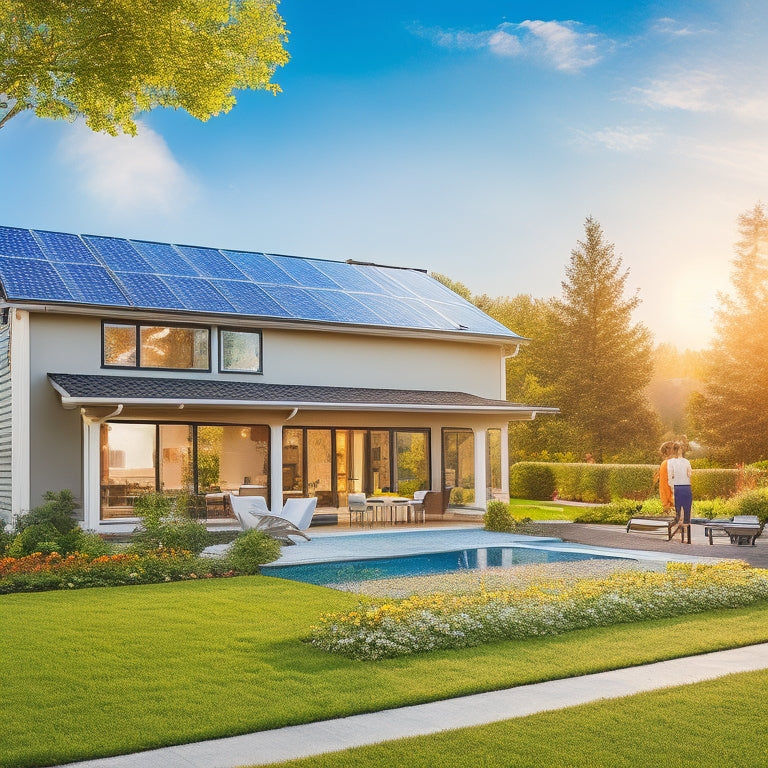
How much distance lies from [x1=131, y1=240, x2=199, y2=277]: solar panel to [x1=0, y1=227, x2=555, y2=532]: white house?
0.07m

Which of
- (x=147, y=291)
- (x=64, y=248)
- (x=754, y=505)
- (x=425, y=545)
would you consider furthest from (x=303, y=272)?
(x=754, y=505)

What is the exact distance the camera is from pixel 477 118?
85.4ft

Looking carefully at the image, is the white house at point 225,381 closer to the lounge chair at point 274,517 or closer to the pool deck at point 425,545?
the lounge chair at point 274,517

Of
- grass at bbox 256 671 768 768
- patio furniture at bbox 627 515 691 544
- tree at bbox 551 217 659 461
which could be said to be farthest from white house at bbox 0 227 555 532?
tree at bbox 551 217 659 461

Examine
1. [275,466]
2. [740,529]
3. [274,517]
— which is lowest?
[740,529]

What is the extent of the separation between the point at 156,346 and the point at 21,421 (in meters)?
3.25

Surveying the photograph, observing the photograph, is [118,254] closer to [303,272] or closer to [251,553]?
[303,272]

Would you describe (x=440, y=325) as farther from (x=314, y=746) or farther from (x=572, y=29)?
(x=314, y=746)

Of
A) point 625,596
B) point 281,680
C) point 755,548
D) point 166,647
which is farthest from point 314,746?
point 755,548

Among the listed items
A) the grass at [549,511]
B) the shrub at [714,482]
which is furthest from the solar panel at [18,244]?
the shrub at [714,482]

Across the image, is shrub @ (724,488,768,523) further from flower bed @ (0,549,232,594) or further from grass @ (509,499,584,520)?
flower bed @ (0,549,232,594)

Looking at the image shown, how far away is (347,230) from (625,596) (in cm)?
3874

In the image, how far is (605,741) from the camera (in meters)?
5.33

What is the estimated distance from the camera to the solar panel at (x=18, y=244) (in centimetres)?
2016
